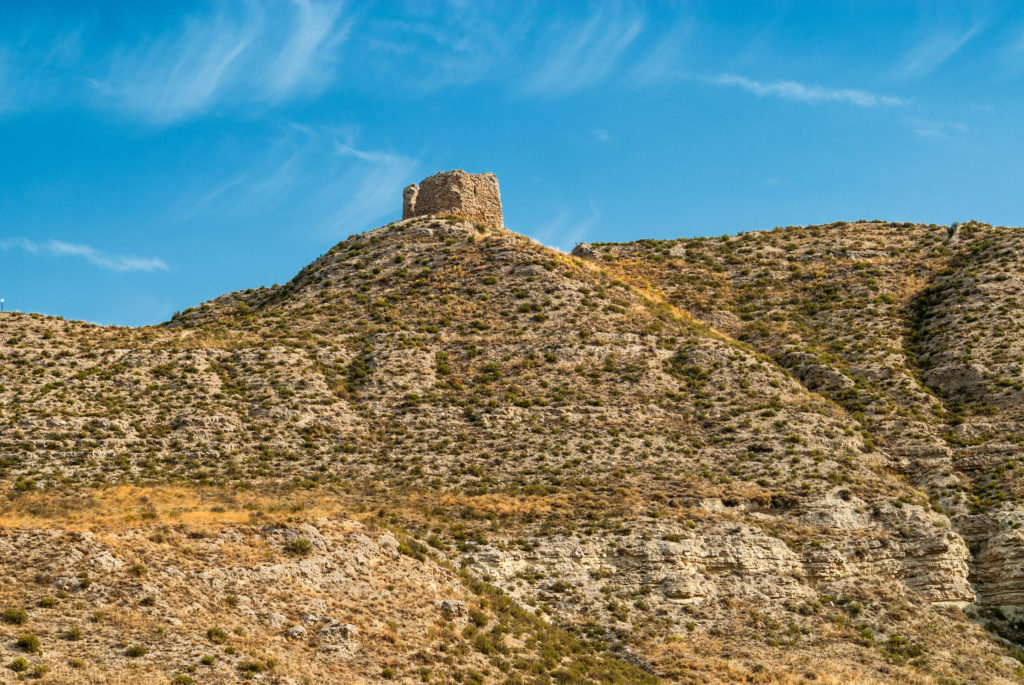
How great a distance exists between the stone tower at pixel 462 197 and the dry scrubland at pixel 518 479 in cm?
486

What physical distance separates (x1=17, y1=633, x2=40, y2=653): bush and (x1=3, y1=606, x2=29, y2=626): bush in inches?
40.0

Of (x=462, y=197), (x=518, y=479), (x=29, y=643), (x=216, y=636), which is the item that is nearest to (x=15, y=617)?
(x=29, y=643)

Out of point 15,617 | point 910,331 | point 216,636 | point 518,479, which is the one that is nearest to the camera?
point 15,617

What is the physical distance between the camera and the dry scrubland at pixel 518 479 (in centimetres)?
3075

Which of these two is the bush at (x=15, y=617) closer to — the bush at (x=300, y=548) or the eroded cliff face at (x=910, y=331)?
the bush at (x=300, y=548)

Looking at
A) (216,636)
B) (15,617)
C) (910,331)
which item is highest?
(910,331)

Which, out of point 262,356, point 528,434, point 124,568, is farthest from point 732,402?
point 124,568

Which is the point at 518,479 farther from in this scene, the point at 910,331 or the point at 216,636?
the point at 910,331

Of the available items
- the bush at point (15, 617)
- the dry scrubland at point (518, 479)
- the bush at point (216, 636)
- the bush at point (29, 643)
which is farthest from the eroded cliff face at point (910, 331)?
the bush at point (15, 617)

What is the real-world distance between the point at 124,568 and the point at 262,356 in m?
21.1

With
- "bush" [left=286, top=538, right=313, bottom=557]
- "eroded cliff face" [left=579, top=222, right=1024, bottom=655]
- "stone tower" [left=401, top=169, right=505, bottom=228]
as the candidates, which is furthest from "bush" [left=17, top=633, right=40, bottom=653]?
"stone tower" [left=401, top=169, right=505, bottom=228]

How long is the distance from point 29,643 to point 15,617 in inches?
55.3

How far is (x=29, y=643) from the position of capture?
25.7 metres

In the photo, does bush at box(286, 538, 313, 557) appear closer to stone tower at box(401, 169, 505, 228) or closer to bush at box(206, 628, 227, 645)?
bush at box(206, 628, 227, 645)
